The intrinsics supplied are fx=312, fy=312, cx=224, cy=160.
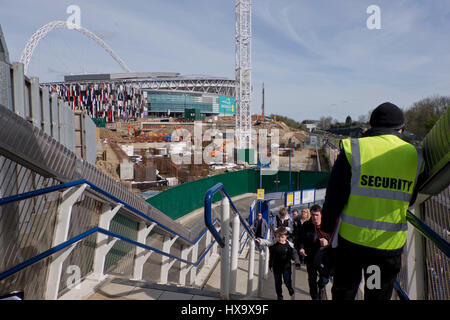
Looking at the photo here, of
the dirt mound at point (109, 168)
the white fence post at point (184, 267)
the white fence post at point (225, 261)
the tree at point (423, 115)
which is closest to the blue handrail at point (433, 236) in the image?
the white fence post at point (225, 261)

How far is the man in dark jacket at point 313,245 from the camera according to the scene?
12.4ft

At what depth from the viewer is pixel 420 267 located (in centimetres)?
225

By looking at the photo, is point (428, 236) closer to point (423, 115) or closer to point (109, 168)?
point (109, 168)

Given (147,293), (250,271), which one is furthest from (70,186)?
(250,271)

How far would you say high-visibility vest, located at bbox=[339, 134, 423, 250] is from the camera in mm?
1607

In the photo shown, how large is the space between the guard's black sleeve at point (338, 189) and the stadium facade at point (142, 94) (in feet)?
303

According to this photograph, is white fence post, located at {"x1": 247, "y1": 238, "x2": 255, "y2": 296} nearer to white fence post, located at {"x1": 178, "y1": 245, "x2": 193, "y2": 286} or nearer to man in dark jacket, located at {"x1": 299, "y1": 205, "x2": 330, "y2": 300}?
man in dark jacket, located at {"x1": 299, "y1": 205, "x2": 330, "y2": 300}

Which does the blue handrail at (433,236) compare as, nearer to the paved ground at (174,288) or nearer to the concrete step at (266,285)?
the paved ground at (174,288)

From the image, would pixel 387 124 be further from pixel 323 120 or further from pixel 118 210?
pixel 323 120

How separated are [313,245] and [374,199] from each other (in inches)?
94.3
